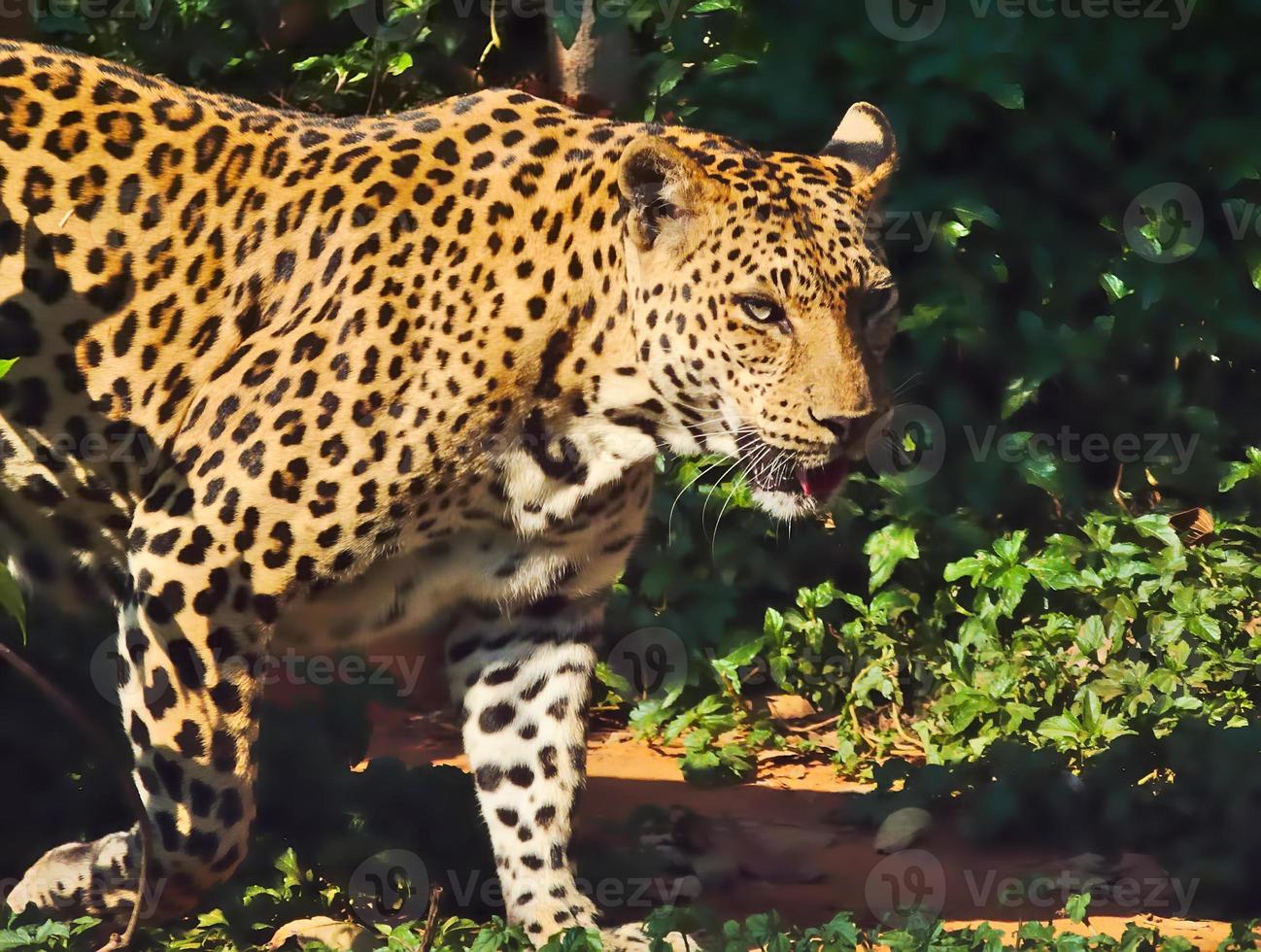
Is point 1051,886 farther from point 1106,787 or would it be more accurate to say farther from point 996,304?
point 996,304

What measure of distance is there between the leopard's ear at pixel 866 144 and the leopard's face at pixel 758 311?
1.18ft

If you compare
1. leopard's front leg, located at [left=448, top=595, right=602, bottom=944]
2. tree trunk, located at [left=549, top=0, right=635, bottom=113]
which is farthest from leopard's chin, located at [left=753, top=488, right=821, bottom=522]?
tree trunk, located at [left=549, top=0, right=635, bottom=113]

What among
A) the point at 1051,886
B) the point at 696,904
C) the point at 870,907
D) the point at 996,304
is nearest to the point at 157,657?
the point at 696,904

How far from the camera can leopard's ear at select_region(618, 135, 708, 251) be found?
4.88 meters

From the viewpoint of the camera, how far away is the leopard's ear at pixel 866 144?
17.7ft

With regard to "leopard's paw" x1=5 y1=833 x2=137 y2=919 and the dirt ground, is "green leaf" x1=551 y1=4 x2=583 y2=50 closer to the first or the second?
the dirt ground

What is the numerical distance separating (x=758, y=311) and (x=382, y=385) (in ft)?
3.24

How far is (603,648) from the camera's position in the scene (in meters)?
7.67

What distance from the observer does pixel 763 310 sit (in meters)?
4.92

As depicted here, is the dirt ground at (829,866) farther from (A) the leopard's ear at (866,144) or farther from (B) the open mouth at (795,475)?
(A) the leopard's ear at (866,144)

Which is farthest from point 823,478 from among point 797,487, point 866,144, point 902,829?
point 902,829

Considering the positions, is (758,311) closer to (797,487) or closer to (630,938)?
(797,487)

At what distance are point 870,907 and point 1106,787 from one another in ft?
3.12

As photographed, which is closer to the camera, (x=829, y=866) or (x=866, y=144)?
(x=866, y=144)
